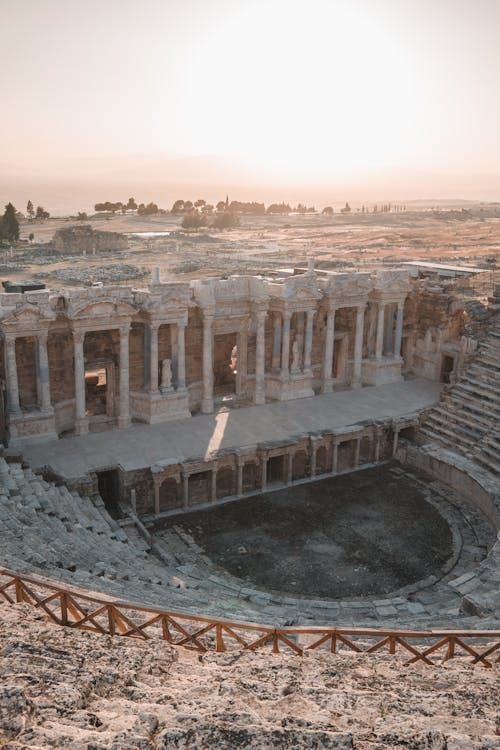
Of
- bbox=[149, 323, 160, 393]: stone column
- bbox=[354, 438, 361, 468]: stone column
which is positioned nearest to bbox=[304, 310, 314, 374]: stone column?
bbox=[354, 438, 361, 468]: stone column

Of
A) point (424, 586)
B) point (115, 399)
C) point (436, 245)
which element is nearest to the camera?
point (424, 586)

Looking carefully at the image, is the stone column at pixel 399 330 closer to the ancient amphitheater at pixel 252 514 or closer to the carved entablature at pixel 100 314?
the ancient amphitheater at pixel 252 514

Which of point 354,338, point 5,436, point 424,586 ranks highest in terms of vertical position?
point 354,338

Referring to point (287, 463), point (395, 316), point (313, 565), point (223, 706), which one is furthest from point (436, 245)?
point (223, 706)

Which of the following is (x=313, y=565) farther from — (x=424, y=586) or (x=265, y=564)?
(x=424, y=586)

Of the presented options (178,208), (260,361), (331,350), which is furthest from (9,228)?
(178,208)

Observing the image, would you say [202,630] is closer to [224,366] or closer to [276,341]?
[276,341]
